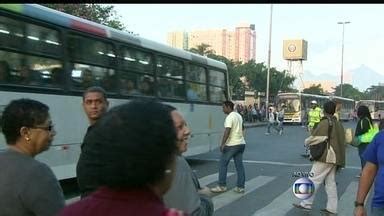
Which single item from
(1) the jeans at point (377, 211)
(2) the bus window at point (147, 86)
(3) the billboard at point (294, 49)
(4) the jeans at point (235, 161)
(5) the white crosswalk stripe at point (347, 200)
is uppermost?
(3) the billboard at point (294, 49)

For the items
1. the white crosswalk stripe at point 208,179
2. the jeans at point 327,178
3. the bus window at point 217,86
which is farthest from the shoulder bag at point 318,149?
the bus window at point 217,86

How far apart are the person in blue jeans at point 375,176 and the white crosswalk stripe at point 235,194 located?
178 inches

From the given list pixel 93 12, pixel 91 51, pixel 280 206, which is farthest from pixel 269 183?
pixel 93 12

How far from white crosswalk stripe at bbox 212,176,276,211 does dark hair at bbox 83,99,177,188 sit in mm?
6988

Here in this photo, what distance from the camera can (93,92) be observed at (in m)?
4.62

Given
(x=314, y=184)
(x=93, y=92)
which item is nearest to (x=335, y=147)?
(x=314, y=184)

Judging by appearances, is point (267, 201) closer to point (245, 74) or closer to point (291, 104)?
point (291, 104)

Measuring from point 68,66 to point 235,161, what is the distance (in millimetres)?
3464

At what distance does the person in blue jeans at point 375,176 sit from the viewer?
3982 millimetres

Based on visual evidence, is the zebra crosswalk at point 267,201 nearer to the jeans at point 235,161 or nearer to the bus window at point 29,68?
the jeans at point 235,161

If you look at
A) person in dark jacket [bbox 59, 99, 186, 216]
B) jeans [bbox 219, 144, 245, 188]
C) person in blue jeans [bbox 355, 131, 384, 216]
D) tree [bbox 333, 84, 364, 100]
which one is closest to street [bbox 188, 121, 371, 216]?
jeans [bbox 219, 144, 245, 188]

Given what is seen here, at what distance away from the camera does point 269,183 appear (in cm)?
1146

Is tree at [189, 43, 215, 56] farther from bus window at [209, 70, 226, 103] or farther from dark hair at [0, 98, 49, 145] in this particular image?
dark hair at [0, 98, 49, 145]

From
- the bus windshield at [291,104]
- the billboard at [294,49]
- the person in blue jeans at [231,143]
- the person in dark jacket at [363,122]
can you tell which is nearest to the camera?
the person in dark jacket at [363,122]
